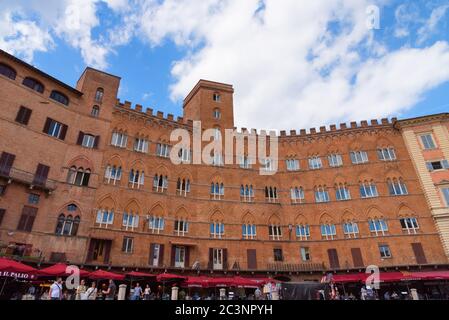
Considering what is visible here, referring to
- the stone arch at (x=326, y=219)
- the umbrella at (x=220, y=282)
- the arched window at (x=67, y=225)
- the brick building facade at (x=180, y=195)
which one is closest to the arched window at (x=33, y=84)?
the brick building facade at (x=180, y=195)

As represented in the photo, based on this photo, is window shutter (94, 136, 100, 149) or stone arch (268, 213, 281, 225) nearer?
window shutter (94, 136, 100, 149)

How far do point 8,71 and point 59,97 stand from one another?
4691 mm

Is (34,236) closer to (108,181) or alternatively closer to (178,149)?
(108,181)

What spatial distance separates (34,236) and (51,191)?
13.6 feet

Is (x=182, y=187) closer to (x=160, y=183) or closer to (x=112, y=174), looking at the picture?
(x=160, y=183)

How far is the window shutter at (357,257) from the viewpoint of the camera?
30797mm

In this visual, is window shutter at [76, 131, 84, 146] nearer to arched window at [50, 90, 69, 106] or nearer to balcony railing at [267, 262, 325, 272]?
arched window at [50, 90, 69, 106]

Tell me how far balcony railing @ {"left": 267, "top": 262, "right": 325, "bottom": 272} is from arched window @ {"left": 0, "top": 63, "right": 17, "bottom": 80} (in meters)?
31.7

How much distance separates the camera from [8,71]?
2769 cm

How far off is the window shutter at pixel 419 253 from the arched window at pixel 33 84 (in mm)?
41633

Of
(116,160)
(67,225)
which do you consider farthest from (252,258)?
(67,225)

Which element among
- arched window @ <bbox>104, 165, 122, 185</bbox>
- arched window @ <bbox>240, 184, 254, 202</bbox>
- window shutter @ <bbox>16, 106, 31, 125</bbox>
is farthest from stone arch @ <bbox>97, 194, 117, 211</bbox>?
arched window @ <bbox>240, 184, 254, 202</bbox>

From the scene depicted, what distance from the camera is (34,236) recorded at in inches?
963

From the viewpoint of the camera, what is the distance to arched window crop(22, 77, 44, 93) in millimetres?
28598
